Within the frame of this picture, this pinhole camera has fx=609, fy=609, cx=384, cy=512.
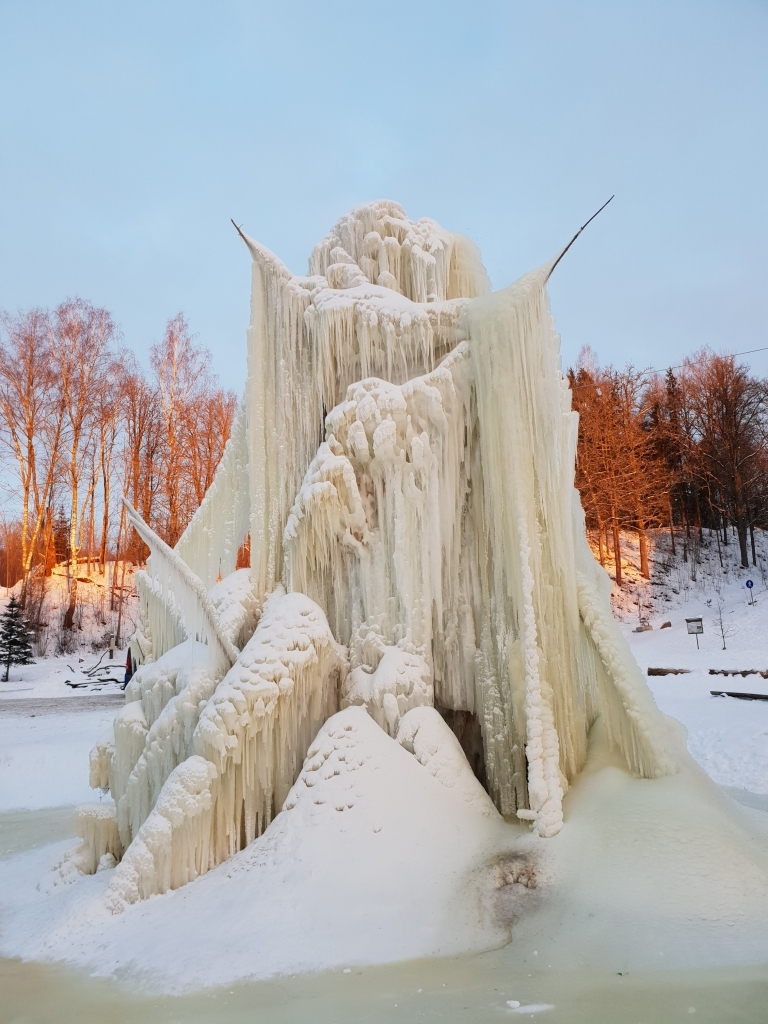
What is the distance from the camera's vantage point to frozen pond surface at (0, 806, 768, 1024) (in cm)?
275

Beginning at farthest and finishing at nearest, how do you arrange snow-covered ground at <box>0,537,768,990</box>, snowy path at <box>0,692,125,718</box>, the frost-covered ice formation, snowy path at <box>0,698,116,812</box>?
1. snowy path at <box>0,692,125,718</box>
2. snowy path at <box>0,698,116,812</box>
3. the frost-covered ice formation
4. snow-covered ground at <box>0,537,768,990</box>

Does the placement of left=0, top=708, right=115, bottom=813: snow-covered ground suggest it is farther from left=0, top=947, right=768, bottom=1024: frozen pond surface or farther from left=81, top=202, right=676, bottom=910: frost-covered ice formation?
left=0, top=947, right=768, bottom=1024: frozen pond surface

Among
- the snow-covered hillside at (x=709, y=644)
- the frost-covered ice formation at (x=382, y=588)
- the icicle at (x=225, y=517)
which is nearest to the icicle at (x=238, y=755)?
the frost-covered ice formation at (x=382, y=588)

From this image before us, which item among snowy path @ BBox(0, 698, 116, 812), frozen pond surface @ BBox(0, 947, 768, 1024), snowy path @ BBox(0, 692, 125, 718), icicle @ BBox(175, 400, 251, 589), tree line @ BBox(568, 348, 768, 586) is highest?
tree line @ BBox(568, 348, 768, 586)

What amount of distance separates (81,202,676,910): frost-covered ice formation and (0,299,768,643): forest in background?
16341 mm

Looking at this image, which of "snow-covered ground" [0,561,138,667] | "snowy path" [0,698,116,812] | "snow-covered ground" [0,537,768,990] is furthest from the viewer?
"snow-covered ground" [0,561,138,667]

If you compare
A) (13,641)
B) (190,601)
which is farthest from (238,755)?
(13,641)

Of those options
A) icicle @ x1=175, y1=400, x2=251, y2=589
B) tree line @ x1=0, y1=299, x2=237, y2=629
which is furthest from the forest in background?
icicle @ x1=175, y1=400, x2=251, y2=589

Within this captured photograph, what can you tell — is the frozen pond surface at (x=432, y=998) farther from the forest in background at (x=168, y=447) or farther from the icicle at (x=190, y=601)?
the forest in background at (x=168, y=447)

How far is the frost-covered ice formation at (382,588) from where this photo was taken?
4.77 metres

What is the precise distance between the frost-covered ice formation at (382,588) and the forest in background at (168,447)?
53.6 feet

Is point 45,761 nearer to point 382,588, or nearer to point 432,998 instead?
point 382,588

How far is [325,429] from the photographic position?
639 cm

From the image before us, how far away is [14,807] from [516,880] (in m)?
7.90
